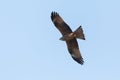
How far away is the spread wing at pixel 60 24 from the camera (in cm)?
1695

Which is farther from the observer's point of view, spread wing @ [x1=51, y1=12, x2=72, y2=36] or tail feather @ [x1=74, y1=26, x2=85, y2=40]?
spread wing @ [x1=51, y1=12, x2=72, y2=36]

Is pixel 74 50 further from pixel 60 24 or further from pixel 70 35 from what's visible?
pixel 60 24

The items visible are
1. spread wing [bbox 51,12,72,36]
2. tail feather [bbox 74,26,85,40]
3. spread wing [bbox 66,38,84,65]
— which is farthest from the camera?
spread wing [bbox 66,38,84,65]

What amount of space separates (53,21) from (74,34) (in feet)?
6.93

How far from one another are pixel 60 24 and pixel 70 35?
3.91ft

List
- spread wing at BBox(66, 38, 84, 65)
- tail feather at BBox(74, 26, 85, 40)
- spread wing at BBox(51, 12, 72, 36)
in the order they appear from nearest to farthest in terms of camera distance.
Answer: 1. tail feather at BBox(74, 26, 85, 40)
2. spread wing at BBox(51, 12, 72, 36)
3. spread wing at BBox(66, 38, 84, 65)

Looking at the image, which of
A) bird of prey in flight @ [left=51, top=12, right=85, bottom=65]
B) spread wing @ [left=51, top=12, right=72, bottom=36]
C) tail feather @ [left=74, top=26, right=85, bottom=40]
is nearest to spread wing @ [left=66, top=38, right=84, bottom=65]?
bird of prey in flight @ [left=51, top=12, right=85, bottom=65]

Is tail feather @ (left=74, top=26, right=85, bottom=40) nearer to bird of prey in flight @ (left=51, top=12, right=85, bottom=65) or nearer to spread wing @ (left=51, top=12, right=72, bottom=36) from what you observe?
bird of prey in flight @ (left=51, top=12, right=85, bottom=65)

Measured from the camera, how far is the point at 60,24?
17.5 m

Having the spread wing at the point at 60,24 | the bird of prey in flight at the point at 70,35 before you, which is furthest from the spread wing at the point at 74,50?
the spread wing at the point at 60,24

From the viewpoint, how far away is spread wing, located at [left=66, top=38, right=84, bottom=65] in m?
17.3

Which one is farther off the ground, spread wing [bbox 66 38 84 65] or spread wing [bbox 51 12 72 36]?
spread wing [bbox 51 12 72 36]

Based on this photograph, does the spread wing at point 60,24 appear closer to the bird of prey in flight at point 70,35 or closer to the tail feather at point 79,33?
the bird of prey in flight at point 70,35

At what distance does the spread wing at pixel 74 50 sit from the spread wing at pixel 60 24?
1.80 feet
